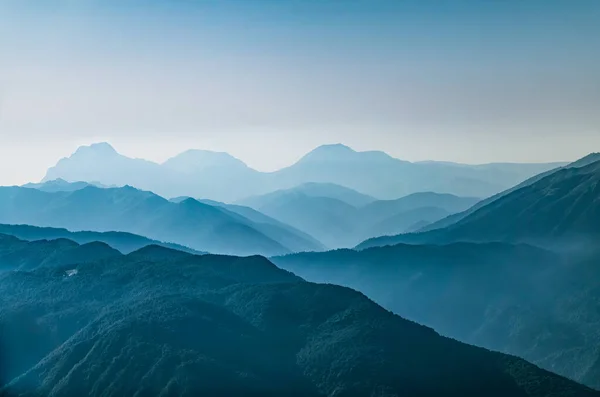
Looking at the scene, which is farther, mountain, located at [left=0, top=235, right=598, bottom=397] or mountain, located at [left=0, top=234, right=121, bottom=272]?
mountain, located at [left=0, top=234, right=121, bottom=272]

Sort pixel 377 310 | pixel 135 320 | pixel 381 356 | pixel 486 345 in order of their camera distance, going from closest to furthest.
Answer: pixel 381 356 → pixel 135 320 → pixel 377 310 → pixel 486 345

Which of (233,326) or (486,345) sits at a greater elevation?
(233,326)

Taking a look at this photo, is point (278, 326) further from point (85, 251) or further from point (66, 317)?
point (85, 251)

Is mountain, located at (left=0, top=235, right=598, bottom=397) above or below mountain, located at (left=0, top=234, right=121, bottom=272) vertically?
below

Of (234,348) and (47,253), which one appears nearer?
(234,348)

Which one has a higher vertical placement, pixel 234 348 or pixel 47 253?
pixel 47 253

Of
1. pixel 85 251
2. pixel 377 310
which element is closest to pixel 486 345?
pixel 377 310

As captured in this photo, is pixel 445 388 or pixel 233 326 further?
pixel 233 326

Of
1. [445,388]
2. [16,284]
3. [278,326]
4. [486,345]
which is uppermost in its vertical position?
[16,284]
